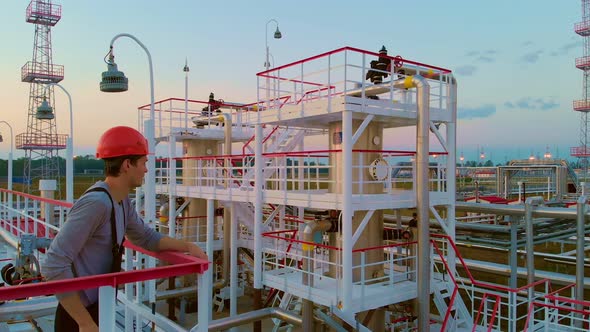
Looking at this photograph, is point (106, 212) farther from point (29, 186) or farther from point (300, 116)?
point (29, 186)

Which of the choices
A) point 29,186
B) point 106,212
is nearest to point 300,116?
point 106,212

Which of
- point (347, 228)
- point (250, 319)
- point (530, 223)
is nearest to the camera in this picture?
point (347, 228)

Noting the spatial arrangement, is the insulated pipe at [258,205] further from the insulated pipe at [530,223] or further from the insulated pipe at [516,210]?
the insulated pipe at [530,223]

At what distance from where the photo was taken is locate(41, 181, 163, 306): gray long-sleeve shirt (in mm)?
2414

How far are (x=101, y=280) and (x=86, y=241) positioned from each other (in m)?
0.33

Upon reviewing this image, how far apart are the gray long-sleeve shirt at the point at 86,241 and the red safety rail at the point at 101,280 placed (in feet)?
0.48

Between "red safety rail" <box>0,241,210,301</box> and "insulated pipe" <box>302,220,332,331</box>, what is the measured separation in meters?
6.32

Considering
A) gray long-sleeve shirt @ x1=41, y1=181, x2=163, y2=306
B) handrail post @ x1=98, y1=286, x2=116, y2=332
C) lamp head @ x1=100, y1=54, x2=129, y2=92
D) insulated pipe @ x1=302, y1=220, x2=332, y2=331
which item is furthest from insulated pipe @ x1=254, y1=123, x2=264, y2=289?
handrail post @ x1=98, y1=286, x2=116, y2=332

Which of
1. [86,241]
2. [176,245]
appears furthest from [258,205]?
[86,241]

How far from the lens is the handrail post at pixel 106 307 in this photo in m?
2.45

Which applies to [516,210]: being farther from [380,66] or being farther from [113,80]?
[113,80]

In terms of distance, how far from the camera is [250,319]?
10531mm

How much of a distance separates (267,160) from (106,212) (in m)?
12.2

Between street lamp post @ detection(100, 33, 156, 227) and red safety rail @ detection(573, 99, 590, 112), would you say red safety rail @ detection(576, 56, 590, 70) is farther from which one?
street lamp post @ detection(100, 33, 156, 227)
